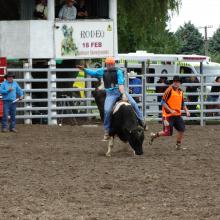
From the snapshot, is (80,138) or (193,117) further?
(193,117)

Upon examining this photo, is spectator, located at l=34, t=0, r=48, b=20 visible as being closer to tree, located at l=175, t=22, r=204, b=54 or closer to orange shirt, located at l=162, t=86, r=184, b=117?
orange shirt, located at l=162, t=86, r=184, b=117

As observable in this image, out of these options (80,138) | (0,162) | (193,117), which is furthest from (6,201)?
(193,117)

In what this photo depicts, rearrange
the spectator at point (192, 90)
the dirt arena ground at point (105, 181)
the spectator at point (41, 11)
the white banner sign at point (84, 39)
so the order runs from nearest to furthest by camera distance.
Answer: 1. the dirt arena ground at point (105, 181)
2. the white banner sign at point (84, 39)
3. the spectator at point (41, 11)
4. the spectator at point (192, 90)

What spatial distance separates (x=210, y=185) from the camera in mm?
11180

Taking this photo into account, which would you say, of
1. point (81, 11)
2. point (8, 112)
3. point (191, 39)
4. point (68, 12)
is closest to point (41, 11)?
point (68, 12)

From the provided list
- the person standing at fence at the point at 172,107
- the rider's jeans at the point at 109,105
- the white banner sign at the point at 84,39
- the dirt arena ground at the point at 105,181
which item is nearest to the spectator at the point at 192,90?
the white banner sign at the point at 84,39

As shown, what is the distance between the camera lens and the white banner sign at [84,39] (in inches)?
1001

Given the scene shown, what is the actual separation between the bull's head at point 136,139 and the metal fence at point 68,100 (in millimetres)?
8740

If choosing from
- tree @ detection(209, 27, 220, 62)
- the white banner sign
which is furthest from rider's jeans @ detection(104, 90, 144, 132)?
tree @ detection(209, 27, 220, 62)

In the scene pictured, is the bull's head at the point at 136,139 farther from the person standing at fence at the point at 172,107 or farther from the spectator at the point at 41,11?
the spectator at the point at 41,11

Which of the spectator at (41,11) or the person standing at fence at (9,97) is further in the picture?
the spectator at (41,11)

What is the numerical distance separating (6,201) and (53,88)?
47.5 feet

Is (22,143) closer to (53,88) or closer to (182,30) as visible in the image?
(53,88)

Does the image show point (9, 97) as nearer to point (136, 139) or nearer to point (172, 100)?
point (172, 100)
